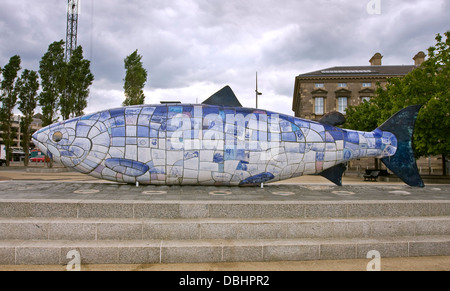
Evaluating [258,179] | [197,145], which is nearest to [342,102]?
[258,179]

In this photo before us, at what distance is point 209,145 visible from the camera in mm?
8664

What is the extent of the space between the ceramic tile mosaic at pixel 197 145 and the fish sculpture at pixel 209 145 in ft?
0.09

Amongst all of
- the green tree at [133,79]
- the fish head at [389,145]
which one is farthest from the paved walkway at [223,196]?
the green tree at [133,79]

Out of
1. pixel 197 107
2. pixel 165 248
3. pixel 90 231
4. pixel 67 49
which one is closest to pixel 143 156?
pixel 197 107

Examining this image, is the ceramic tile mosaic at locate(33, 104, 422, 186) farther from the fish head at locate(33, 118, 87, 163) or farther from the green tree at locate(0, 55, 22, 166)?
the green tree at locate(0, 55, 22, 166)

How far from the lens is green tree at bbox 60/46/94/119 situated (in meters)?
33.3

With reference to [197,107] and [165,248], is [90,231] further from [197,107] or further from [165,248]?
[197,107]

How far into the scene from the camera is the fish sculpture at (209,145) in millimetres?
8586

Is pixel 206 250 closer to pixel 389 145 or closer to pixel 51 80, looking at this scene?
pixel 389 145

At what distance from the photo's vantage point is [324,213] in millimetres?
6906

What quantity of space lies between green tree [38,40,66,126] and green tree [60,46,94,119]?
926 mm

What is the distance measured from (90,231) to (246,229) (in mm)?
3030

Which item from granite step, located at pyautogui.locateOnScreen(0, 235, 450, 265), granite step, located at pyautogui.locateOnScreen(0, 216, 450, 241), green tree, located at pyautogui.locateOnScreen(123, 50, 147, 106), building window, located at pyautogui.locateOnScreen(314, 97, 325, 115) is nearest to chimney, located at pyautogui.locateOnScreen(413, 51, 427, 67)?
building window, located at pyautogui.locateOnScreen(314, 97, 325, 115)
